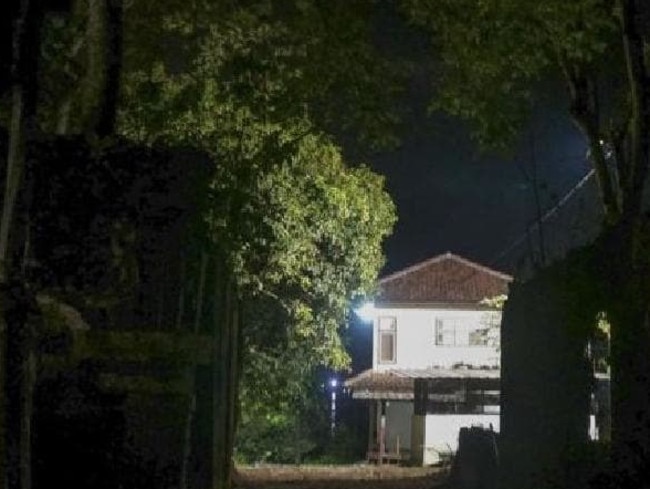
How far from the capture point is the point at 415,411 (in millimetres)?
44375

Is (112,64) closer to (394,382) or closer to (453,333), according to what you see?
(394,382)

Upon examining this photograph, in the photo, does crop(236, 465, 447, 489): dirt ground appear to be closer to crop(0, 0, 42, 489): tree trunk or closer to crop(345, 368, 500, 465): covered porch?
crop(345, 368, 500, 465): covered porch

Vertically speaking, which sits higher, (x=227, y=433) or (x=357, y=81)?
(x=357, y=81)

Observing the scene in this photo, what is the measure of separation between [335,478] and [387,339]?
1687 centimetres

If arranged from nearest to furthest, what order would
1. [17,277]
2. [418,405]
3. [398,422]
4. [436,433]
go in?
[17,277], [418,405], [436,433], [398,422]

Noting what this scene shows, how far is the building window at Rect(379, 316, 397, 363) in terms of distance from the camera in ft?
167

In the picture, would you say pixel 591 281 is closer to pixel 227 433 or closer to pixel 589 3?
pixel 589 3

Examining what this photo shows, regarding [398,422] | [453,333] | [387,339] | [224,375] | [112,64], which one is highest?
[453,333]

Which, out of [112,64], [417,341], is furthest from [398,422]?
[112,64]

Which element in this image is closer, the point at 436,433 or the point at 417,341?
the point at 436,433

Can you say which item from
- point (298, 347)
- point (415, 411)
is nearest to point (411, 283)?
point (415, 411)

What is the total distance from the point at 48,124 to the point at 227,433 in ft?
19.5

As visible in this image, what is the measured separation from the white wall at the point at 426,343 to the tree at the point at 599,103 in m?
28.6

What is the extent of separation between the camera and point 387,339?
5131 cm
